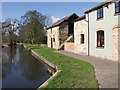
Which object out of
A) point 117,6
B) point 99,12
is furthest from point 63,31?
point 117,6

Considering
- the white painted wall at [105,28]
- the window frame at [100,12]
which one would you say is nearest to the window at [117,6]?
the white painted wall at [105,28]

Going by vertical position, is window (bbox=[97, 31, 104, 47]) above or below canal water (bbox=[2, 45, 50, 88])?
above

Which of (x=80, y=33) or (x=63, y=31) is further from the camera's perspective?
(x=63, y=31)

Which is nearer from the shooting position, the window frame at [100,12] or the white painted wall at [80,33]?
the window frame at [100,12]

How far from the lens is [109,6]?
10.2m

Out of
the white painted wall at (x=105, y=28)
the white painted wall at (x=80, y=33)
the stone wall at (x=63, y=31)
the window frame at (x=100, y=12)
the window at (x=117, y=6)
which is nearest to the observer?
the window at (x=117, y=6)

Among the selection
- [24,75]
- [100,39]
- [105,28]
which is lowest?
[24,75]

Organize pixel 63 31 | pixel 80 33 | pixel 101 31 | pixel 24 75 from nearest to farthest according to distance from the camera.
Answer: pixel 24 75, pixel 101 31, pixel 80 33, pixel 63 31

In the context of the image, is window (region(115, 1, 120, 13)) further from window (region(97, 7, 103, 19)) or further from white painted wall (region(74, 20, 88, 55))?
white painted wall (region(74, 20, 88, 55))

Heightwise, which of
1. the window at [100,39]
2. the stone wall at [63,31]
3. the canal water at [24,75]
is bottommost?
the canal water at [24,75]

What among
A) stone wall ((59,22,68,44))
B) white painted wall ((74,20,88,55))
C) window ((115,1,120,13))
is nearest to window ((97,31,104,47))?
white painted wall ((74,20,88,55))

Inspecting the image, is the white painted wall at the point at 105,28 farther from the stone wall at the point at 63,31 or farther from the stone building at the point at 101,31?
the stone wall at the point at 63,31

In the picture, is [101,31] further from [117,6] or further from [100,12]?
[117,6]

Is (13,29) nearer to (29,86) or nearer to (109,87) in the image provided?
(29,86)
